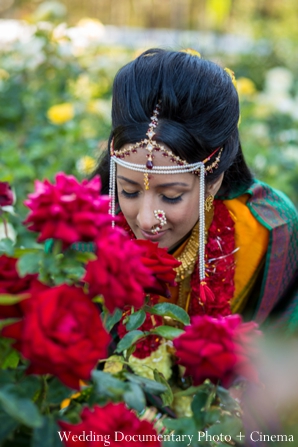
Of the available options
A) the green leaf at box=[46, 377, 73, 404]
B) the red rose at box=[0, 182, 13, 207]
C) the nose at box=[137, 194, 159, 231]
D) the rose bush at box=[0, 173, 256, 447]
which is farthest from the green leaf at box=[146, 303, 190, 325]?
the nose at box=[137, 194, 159, 231]

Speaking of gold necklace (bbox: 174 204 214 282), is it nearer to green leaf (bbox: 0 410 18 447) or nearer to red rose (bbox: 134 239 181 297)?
red rose (bbox: 134 239 181 297)

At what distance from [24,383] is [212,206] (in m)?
1.14

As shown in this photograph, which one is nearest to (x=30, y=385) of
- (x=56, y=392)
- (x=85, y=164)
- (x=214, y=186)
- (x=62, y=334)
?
(x=56, y=392)

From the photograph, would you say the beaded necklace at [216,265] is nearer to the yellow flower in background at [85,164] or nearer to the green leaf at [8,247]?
the yellow flower in background at [85,164]

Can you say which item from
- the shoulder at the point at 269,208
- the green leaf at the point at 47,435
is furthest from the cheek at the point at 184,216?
the green leaf at the point at 47,435

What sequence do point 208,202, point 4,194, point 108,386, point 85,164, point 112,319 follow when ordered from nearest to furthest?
point 108,386 < point 112,319 < point 4,194 < point 208,202 < point 85,164

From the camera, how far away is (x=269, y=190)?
1974 mm

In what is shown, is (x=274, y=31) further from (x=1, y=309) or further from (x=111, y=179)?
(x=1, y=309)

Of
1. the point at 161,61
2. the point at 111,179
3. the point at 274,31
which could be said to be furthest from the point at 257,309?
the point at 274,31

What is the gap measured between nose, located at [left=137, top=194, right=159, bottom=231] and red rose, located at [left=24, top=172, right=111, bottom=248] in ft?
2.35

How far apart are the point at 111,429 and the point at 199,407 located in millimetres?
166

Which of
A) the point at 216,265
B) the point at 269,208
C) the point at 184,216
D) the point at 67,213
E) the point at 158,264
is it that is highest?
the point at 67,213

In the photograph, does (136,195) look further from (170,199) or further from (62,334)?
(62,334)

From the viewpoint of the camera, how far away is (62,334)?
67cm
